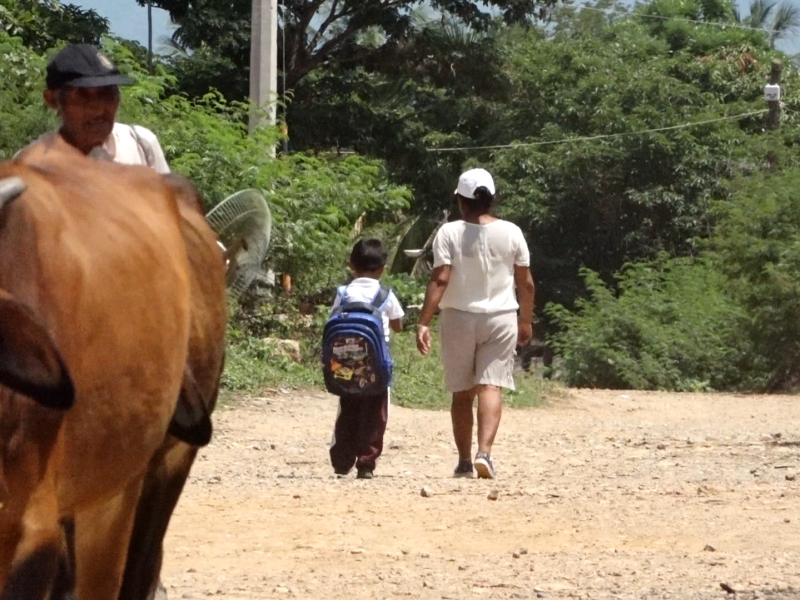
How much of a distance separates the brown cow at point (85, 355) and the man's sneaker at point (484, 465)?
468cm

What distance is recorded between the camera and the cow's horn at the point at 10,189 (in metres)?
2.94

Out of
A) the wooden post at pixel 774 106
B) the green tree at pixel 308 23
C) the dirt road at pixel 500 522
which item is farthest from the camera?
the wooden post at pixel 774 106

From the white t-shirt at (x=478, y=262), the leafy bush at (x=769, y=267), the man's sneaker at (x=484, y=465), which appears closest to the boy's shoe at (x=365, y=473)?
the man's sneaker at (x=484, y=465)

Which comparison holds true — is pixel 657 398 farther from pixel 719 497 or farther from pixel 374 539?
pixel 374 539

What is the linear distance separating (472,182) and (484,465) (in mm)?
1739

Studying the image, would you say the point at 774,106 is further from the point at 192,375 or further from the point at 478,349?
the point at 192,375

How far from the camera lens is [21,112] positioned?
13.5 metres

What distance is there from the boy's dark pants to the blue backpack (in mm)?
151

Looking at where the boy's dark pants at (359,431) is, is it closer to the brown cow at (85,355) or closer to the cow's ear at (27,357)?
the brown cow at (85,355)

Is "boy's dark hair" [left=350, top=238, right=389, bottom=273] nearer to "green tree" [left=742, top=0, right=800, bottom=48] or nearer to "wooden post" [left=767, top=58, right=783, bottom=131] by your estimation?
"wooden post" [left=767, top=58, right=783, bottom=131]

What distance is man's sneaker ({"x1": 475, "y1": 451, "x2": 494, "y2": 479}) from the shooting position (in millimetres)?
8711

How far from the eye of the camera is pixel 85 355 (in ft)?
10.8

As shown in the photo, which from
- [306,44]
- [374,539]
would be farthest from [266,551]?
[306,44]

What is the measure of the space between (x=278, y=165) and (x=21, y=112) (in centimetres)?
345
